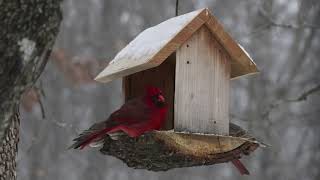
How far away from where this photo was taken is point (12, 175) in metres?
3.42

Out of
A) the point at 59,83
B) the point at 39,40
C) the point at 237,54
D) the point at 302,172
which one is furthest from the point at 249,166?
the point at 39,40

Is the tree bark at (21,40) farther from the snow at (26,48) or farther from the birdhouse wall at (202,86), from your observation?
the birdhouse wall at (202,86)

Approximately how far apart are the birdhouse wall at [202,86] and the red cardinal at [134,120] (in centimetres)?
9

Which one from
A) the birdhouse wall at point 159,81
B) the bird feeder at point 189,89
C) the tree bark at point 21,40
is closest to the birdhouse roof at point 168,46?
the bird feeder at point 189,89

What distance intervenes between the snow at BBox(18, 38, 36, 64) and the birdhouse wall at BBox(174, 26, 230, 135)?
1445mm

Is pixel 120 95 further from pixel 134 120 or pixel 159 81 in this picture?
pixel 134 120

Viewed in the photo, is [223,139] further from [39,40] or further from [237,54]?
[39,40]

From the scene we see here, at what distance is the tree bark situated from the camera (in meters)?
2.22

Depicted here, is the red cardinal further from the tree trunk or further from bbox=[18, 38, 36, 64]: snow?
bbox=[18, 38, 36, 64]: snow

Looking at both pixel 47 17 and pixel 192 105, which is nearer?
pixel 47 17

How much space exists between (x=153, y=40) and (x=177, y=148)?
0.65 metres

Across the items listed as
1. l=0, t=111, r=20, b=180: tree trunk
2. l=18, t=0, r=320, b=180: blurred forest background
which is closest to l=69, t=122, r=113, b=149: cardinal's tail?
l=0, t=111, r=20, b=180: tree trunk

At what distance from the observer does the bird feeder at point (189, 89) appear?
135 inches

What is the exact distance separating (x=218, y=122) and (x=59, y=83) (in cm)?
1461
